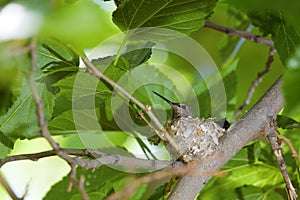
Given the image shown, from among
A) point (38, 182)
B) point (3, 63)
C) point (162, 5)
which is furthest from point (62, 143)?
point (3, 63)

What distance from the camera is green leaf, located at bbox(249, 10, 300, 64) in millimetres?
1044

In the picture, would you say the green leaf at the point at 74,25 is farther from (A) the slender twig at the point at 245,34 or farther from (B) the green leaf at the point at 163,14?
(A) the slender twig at the point at 245,34

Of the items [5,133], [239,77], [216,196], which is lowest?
[216,196]

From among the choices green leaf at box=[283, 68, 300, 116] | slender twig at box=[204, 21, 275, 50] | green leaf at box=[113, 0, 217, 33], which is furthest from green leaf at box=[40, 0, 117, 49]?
slender twig at box=[204, 21, 275, 50]

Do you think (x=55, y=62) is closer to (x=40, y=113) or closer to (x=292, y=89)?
(x=40, y=113)

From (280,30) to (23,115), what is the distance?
549mm

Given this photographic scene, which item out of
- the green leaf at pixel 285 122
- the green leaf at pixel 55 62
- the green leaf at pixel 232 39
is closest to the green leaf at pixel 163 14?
the green leaf at pixel 55 62

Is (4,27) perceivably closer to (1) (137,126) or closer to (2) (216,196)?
(1) (137,126)

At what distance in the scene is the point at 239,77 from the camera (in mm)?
1850

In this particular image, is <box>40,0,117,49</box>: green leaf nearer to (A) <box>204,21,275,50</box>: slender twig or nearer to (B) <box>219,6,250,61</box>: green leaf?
(A) <box>204,21,275,50</box>: slender twig

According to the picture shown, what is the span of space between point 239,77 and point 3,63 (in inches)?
59.4

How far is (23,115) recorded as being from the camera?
3.29 feet

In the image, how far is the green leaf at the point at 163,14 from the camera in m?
0.95

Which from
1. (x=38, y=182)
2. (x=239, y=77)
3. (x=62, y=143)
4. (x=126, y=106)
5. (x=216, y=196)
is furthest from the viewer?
(x=239, y=77)
